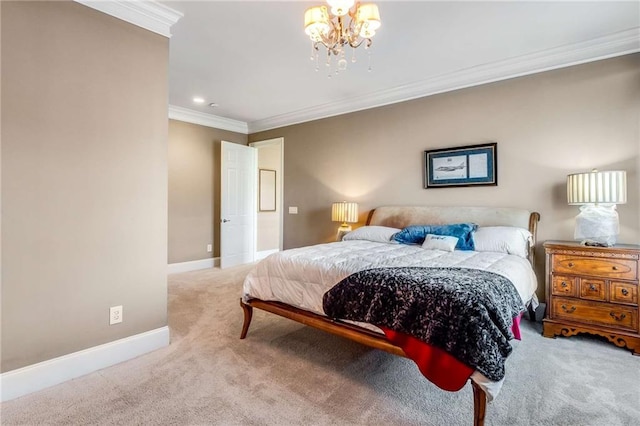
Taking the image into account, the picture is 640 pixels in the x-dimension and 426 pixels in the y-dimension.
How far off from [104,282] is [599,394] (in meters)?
3.20

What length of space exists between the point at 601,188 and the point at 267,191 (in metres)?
5.57

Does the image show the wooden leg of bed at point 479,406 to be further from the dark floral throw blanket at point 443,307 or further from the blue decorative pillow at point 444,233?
the blue decorative pillow at point 444,233

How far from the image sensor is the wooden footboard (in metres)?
1.44

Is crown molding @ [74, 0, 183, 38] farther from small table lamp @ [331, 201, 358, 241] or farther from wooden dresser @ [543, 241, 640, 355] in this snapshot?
wooden dresser @ [543, 241, 640, 355]

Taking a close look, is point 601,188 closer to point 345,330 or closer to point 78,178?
point 345,330

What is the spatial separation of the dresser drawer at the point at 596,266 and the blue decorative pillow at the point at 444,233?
67 centimetres

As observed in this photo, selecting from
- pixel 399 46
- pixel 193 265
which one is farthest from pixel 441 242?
pixel 193 265

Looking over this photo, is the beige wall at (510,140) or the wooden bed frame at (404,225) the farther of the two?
the beige wall at (510,140)

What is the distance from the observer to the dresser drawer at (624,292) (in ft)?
7.82

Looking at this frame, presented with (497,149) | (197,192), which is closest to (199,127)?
(197,192)

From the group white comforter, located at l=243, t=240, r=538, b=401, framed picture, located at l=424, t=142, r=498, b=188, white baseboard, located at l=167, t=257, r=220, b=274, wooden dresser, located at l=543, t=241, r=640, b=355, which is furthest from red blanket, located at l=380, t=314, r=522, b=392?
white baseboard, located at l=167, t=257, r=220, b=274

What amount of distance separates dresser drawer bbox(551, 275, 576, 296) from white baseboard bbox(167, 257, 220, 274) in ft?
16.0

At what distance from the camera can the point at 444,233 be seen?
3.10 m

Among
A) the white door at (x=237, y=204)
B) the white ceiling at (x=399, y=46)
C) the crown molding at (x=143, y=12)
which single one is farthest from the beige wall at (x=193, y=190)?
the crown molding at (x=143, y=12)
